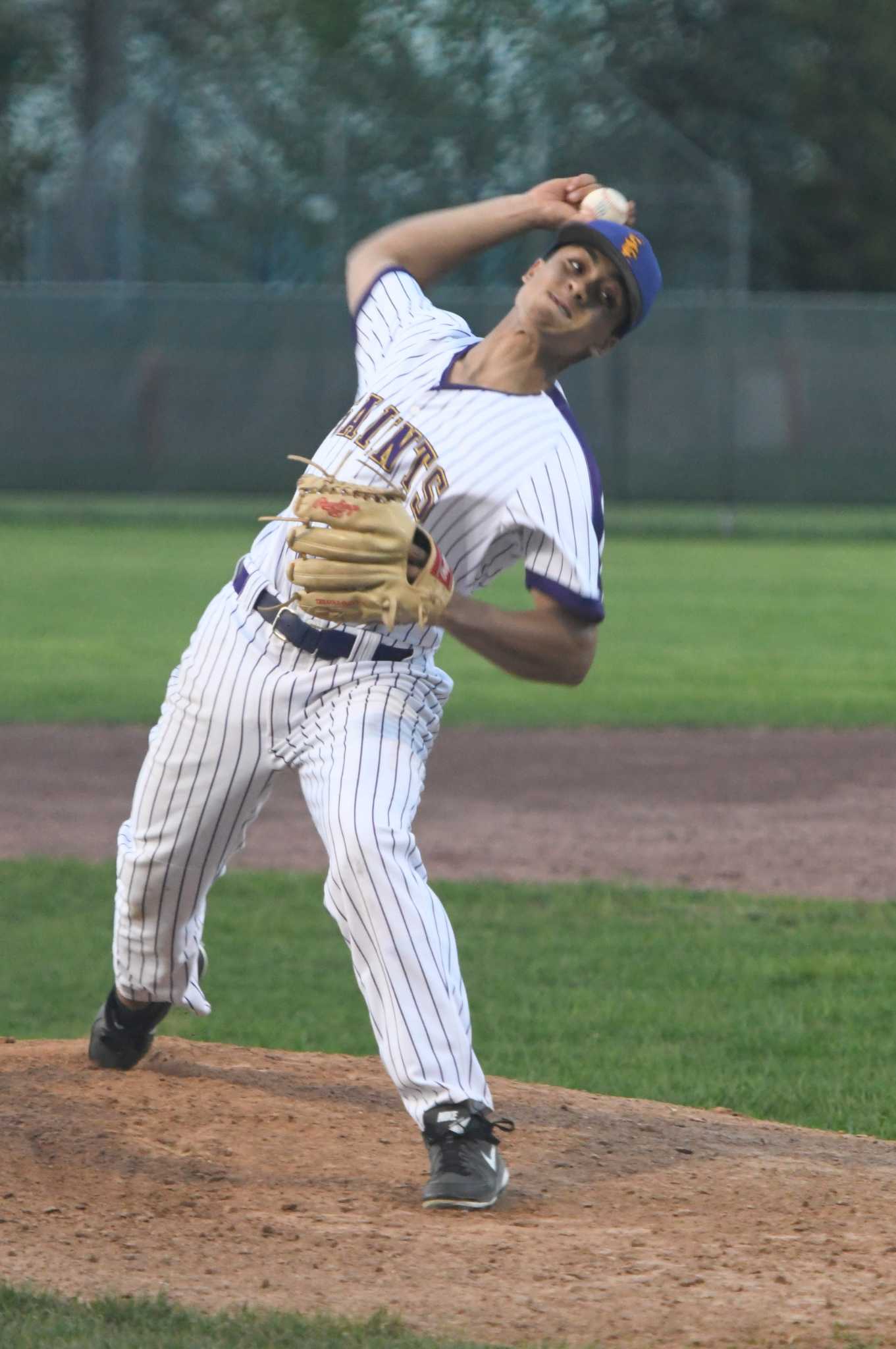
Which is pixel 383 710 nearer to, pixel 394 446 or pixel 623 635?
pixel 394 446

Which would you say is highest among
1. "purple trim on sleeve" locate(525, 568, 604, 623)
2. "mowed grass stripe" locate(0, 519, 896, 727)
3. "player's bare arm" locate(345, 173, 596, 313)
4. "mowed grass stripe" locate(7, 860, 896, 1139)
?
"player's bare arm" locate(345, 173, 596, 313)

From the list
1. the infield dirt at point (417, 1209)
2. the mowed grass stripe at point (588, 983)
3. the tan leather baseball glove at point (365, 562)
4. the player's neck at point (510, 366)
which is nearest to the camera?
the infield dirt at point (417, 1209)

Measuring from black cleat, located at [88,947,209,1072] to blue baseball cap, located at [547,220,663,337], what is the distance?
1507 millimetres

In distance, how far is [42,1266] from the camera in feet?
9.86

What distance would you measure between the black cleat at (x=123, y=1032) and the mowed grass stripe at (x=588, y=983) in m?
0.80

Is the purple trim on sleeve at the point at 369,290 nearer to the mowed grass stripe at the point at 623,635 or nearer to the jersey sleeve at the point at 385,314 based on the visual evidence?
the jersey sleeve at the point at 385,314

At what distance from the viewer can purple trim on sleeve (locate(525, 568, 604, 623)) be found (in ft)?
11.0

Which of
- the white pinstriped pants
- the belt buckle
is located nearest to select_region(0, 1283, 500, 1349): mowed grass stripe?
the white pinstriped pants

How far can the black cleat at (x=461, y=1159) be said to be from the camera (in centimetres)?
330

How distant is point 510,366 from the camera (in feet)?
11.7

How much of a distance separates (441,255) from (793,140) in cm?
3804

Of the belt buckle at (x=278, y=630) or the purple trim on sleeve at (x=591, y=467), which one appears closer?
the purple trim on sleeve at (x=591, y=467)

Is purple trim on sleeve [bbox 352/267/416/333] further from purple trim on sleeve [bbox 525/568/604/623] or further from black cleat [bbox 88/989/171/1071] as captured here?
black cleat [bbox 88/989/171/1071]

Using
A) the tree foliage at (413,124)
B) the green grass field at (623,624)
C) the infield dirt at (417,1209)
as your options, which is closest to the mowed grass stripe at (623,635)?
the green grass field at (623,624)
